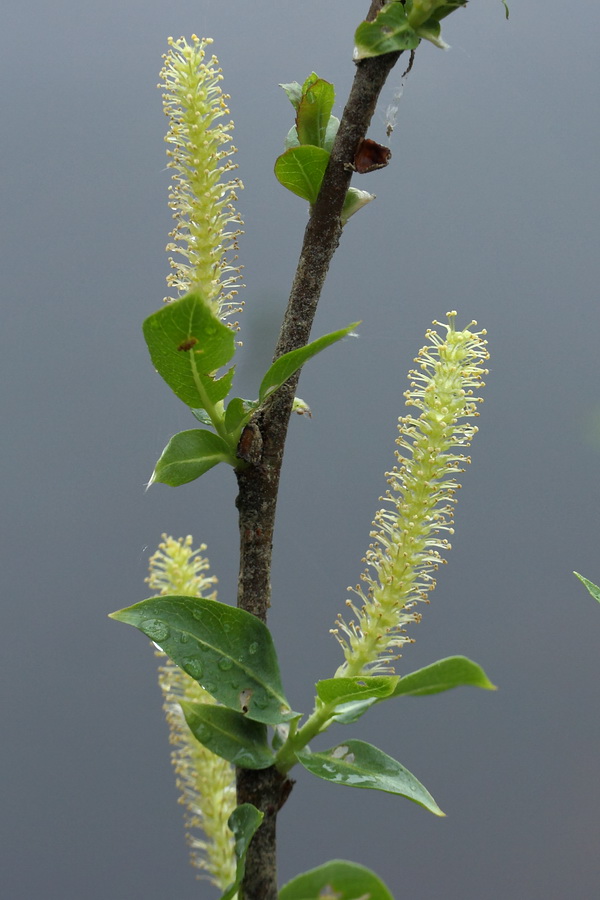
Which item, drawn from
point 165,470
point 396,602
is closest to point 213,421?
point 165,470

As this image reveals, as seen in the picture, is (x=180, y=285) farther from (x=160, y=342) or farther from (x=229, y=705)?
(x=229, y=705)

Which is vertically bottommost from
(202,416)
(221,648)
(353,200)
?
(221,648)

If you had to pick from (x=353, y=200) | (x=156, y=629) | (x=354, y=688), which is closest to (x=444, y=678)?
(x=354, y=688)

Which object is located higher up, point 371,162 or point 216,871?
point 371,162

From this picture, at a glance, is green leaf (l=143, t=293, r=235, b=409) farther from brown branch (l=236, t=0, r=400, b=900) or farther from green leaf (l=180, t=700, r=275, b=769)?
green leaf (l=180, t=700, r=275, b=769)

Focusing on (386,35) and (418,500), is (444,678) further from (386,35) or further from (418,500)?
(386,35)

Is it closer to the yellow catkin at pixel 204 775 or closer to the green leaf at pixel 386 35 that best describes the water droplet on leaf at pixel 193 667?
the yellow catkin at pixel 204 775

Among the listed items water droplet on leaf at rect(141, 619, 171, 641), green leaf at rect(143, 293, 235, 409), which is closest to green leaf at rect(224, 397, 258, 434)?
green leaf at rect(143, 293, 235, 409)
